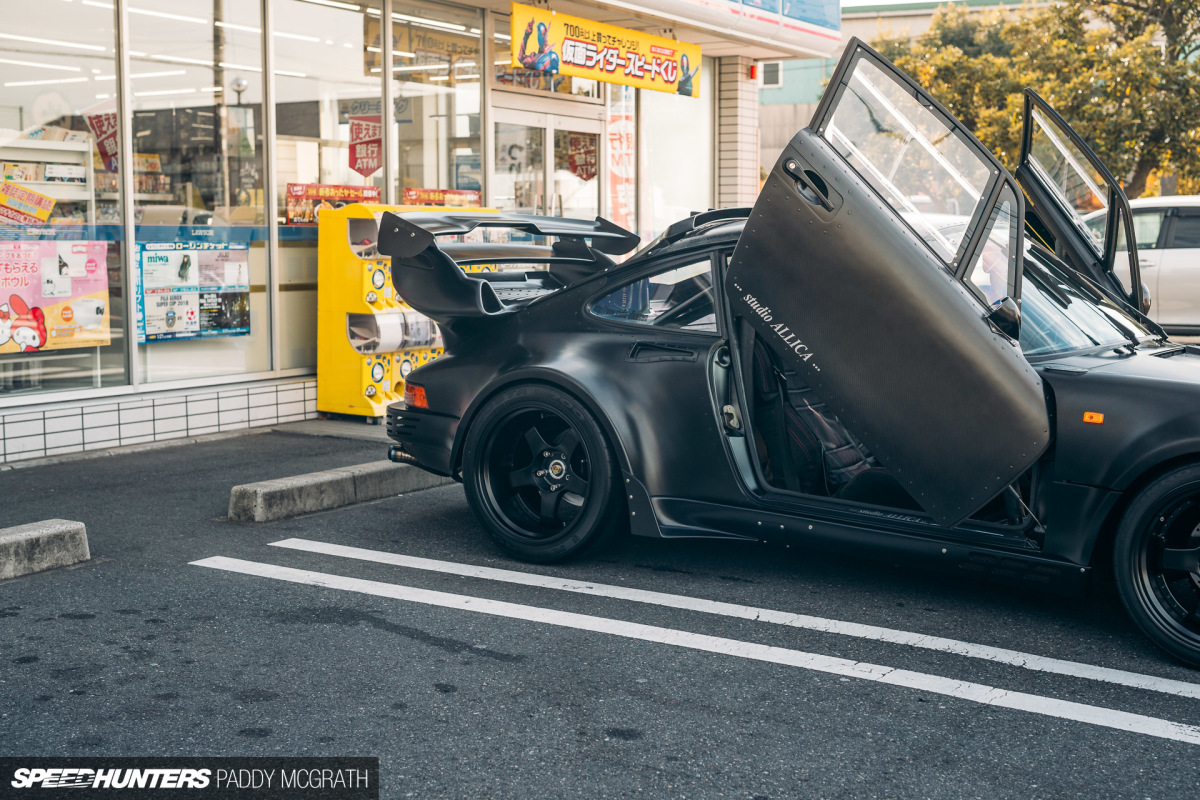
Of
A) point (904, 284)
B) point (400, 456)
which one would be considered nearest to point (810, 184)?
Answer: point (904, 284)

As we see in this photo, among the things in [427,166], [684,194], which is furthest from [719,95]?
[427,166]

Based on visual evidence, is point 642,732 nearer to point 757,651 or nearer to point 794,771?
point 794,771

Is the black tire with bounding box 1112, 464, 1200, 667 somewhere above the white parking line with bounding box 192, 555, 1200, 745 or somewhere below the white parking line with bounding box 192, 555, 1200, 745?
above

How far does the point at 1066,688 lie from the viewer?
363cm

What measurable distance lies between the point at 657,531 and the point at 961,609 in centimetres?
122

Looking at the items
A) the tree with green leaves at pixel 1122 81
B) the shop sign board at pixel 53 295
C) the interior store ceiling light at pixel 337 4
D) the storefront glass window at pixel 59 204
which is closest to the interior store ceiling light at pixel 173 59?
the storefront glass window at pixel 59 204

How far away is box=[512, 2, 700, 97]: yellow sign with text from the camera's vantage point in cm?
996

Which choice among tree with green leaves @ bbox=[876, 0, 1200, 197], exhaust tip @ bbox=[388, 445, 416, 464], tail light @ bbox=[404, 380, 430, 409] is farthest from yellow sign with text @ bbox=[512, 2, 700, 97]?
tree with green leaves @ bbox=[876, 0, 1200, 197]

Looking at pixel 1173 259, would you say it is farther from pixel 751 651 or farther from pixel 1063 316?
pixel 751 651

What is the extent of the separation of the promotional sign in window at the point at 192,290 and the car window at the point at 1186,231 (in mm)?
9516

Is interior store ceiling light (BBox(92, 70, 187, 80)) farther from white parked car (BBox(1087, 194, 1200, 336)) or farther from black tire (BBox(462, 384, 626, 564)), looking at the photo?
white parked car (BBox(1087, 194, 1200, 336))

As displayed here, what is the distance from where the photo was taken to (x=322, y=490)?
5.96 metres

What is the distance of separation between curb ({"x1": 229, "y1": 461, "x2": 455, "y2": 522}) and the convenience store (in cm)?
218

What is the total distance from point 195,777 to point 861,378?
2.53m
